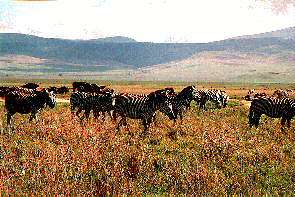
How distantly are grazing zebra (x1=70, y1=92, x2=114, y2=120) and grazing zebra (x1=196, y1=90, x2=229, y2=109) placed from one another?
1546 centimetres

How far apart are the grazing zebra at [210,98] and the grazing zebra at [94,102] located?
15.5m

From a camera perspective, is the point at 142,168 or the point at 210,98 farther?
the point at 210,98

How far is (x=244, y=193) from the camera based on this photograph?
959 cm

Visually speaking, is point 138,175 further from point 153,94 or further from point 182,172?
point 153,94

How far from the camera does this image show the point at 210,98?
136ft

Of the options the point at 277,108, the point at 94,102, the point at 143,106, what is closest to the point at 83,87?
the point at 94,102

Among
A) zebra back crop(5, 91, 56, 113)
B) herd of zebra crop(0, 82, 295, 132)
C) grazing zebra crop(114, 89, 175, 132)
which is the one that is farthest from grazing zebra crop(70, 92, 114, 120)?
zebra back crop(5, 91, 56, 113)

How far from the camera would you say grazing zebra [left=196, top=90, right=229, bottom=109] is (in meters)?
39.7

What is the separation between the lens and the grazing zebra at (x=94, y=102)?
76.8 feet

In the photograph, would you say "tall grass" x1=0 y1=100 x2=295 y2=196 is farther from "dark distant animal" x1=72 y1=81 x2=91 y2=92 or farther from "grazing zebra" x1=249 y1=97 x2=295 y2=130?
"dark distant animal" x1=72 y1=81 x2=91 y2=92

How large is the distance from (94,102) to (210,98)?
18721mm

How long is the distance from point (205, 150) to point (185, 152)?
0.92m

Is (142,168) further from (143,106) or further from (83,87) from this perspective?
(83,87)

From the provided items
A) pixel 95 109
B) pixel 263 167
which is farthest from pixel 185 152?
pixel 95 109
